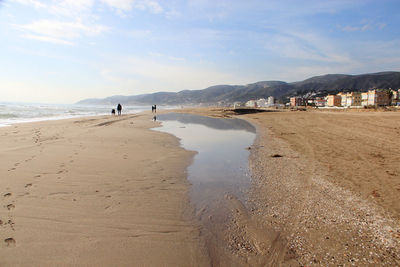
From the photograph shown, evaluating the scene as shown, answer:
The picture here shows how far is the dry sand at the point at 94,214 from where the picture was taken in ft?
9.47

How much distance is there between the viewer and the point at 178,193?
5.23m

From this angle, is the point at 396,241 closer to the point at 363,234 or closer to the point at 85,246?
the point at 363,234

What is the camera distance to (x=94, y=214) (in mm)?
3953

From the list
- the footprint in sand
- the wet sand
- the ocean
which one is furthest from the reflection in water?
the ocean

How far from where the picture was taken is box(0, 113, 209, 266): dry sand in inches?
114

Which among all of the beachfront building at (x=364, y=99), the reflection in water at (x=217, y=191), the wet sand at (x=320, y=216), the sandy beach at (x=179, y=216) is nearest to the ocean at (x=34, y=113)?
the sandy beach at (x=179, y=216)

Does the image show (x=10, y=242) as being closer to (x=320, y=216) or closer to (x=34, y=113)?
(x=320, y=216)

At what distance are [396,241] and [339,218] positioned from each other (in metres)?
0.83

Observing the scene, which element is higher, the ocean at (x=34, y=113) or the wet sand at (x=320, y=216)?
the ocean at (x=34, y=113)

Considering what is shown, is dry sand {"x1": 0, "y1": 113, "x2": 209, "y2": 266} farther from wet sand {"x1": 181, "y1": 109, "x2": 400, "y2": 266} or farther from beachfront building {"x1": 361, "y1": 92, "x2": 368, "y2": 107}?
beachfront building {"x1": 361, "y1": 92, "x2": 368, "y2": 107}

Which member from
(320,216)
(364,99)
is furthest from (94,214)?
(364,99)

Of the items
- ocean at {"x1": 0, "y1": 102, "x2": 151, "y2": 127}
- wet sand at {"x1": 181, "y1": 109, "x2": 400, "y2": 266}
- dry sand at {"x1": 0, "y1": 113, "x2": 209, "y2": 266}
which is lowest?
wet sand at {"x1": 181, "y1": 109, "x2": 400, "y2": 266}

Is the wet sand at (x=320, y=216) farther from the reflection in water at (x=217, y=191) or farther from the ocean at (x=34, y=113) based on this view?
the ocean at (x=34, y=113)

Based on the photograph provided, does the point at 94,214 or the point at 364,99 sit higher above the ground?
the point at 364,99
